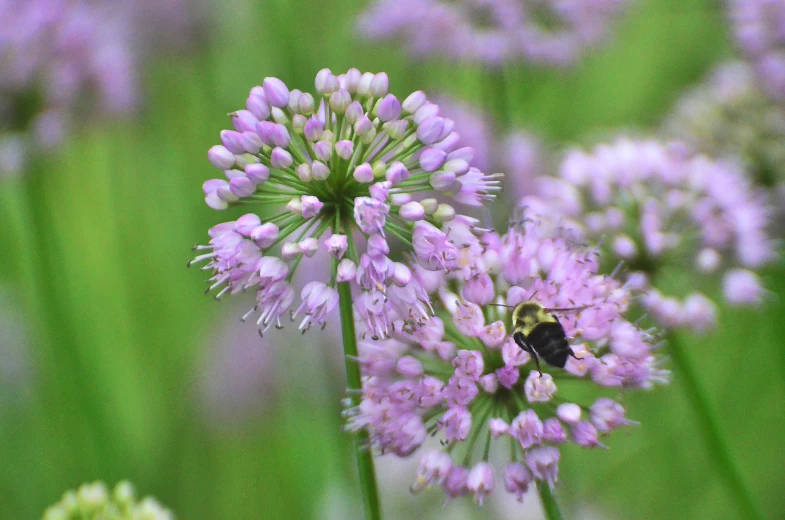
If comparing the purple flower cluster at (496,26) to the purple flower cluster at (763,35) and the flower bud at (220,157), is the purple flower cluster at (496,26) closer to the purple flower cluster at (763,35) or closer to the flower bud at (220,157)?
the purple flower cluster at (763,35)

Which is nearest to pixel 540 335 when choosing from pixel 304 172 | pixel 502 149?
pixel 304 172

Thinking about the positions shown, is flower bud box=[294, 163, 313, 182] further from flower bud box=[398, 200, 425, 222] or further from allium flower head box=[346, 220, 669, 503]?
allium flower head box=[346, 220, 669, 503]

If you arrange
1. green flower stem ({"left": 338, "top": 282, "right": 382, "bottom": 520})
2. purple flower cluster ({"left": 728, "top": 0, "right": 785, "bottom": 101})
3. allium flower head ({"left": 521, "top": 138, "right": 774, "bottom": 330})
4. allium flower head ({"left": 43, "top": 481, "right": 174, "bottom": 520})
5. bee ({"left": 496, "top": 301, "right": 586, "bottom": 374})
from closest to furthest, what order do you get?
green flower stem ({"left": 338, "top": 282, "right": 382, "bottom": 520}), bee ({"left": 496, "top": 301, "right": 586, "bottom": 374}), allium flower head ({"left": 43, "top": 481, "right": 174, "bottom": 520}), allium flower head ({"left": 521, "top": 138, "right": 774, "bottom": 330}), purple flower cluster ({"left": 728, "top": 0, "right": 785, "bottom": 101})

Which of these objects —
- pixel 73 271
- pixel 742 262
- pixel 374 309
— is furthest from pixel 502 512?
pixel 73 271

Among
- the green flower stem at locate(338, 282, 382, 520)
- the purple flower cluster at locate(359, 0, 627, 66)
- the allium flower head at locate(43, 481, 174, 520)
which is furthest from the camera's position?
the purple flower cluster at locate(359, 0, 627, 66)

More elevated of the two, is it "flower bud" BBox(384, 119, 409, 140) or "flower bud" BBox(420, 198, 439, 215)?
"flower bud" BBox(384, 119, 409, 140)

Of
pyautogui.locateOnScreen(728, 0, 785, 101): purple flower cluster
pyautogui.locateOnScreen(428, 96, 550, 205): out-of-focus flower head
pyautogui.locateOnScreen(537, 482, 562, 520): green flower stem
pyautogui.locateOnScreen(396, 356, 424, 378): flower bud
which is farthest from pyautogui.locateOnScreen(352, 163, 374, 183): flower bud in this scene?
pyautogui.locateOnScreen(728, 0, 785, 101): purple flower cluster
